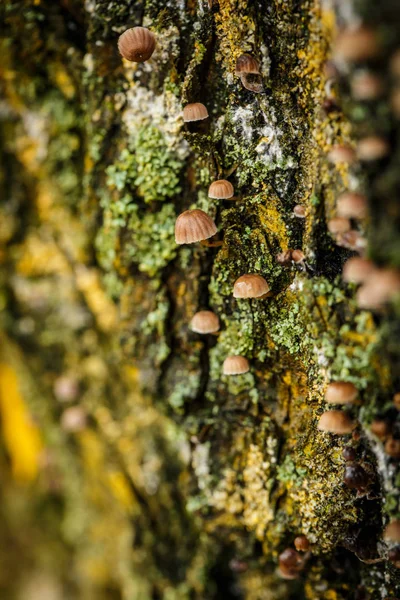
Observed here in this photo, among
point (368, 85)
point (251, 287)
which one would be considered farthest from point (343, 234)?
point (368, 85)

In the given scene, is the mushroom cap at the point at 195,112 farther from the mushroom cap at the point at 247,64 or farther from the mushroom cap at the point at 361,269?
the mushroom cap at the point at 361,269

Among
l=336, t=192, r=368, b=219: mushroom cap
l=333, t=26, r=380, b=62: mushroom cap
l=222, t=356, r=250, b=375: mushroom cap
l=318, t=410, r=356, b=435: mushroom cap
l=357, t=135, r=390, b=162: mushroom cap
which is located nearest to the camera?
l=333, t=26, r=380, b=62: mushroom cap

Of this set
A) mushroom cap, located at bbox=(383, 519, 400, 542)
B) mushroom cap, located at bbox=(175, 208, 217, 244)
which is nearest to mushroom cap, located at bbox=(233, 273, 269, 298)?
mushroom cap, located at bbox=(175, 208, 217, 244)

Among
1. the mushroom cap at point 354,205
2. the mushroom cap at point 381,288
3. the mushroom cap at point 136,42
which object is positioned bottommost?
the mushroom cap at point 381,288

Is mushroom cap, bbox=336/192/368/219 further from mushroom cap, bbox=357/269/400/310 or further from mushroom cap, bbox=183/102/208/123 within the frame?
mushroom cap, bbox=183/102/208/123

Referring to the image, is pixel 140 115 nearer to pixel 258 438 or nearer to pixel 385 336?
pixel 385 336

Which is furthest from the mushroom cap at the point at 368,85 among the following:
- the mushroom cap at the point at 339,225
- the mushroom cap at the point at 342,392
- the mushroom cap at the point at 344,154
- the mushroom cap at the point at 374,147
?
the mushroom cap at the point at 342,392

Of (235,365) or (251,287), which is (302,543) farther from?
(251,287)
